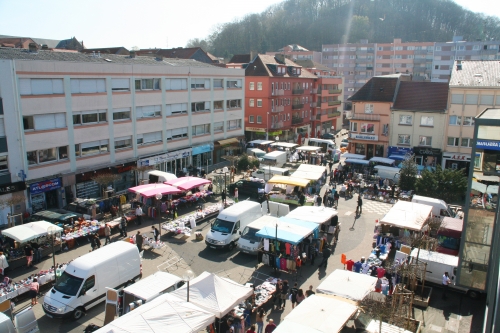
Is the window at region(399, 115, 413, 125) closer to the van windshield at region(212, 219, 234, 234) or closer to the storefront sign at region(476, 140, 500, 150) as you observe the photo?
the van windshield at region(212, 219, 234, 234)

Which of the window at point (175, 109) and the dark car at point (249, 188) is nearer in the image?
the dark car at point (249, 188)

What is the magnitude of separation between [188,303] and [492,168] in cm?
1060

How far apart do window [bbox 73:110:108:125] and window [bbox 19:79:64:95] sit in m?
1.91

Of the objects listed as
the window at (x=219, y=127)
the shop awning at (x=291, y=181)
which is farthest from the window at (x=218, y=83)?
the shop awning at (x=291, y=181)

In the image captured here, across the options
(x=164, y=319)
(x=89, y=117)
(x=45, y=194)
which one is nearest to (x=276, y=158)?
(x=89, y=117)

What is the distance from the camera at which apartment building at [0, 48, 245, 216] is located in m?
23.6

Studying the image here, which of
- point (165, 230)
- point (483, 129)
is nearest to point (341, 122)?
point (165, 230)

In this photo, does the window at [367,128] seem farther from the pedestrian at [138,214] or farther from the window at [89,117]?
the pedestrian at [138,214]

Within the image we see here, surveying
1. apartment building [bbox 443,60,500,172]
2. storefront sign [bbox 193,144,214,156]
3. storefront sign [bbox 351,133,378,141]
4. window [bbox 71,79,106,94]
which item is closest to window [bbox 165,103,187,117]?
storefront sign [bbox 193,144,214,156]

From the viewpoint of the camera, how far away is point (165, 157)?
33969mm

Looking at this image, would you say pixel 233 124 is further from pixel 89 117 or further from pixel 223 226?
pixel 223 226

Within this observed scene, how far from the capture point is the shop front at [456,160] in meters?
37.4

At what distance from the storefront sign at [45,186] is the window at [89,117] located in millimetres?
4144

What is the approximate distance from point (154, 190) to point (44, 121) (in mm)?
8049
